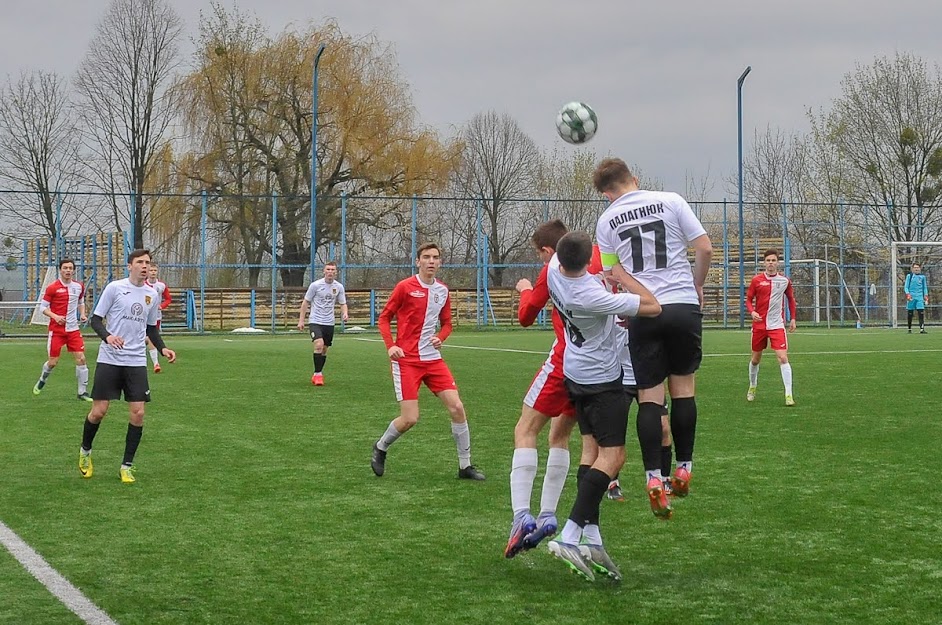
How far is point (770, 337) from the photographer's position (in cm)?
1436

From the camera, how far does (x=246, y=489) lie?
8664mm

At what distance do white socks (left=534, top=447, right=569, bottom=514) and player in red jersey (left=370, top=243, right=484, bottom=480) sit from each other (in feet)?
8.85

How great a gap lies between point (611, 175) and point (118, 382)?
461 centimetres

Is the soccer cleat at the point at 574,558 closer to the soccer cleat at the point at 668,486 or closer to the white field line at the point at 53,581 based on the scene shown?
the soccer cleat at the point at 668,486

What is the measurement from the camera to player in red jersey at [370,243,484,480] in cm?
915

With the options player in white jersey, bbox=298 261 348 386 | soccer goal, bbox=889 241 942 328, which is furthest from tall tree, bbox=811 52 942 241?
player in white jersey, bbox=298 261 348 386

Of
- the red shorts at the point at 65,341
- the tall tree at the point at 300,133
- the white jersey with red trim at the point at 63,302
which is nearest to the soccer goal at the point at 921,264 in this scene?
the tall tree at the point at 300,133

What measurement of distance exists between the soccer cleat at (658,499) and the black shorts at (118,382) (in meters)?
4.64

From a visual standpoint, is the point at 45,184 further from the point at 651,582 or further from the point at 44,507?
the point at 651,582

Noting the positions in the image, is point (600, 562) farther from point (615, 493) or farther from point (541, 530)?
point (615, 493)

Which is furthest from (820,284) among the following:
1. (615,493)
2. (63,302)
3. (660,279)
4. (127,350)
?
(660,279)

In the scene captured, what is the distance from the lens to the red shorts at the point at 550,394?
6.32m

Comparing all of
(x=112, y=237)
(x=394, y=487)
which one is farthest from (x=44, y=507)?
(x=112, y=237)

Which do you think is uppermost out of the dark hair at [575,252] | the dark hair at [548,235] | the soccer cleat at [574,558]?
the dark hair at [548,235]
